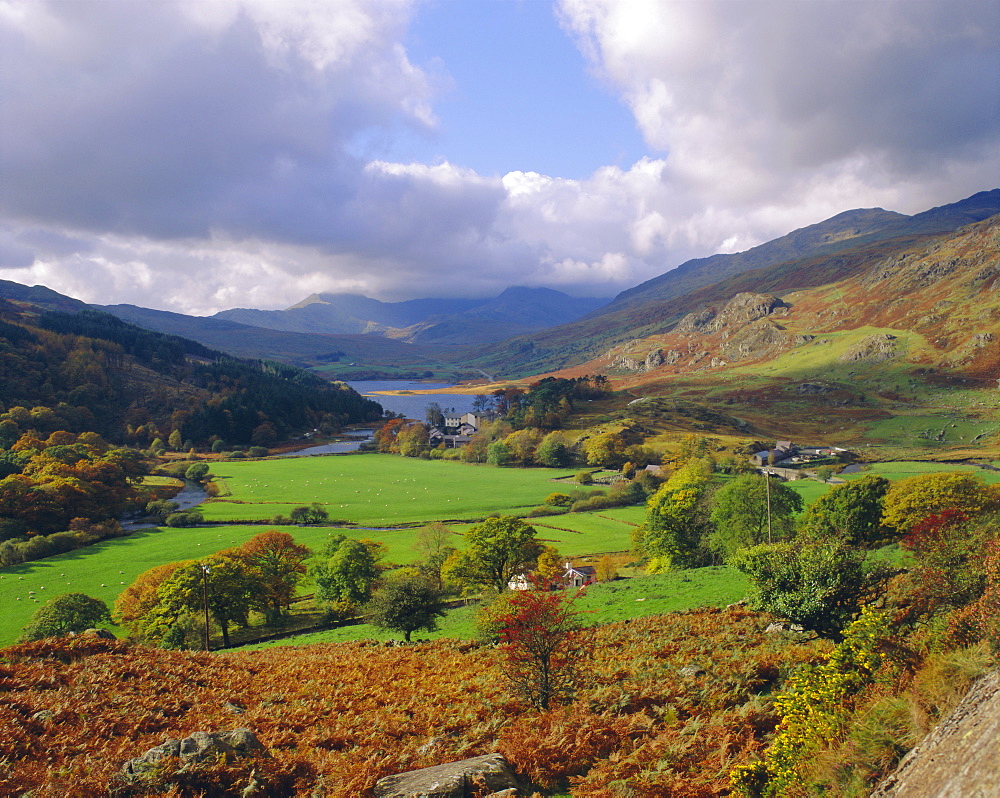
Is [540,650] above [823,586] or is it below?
below

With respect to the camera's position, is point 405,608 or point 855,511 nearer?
point 405,608

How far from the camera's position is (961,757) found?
614 centimetres

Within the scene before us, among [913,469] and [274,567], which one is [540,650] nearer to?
[274,567]

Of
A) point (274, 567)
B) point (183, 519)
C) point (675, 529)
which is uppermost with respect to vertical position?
point (274, 567)

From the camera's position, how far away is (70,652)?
19312 mm

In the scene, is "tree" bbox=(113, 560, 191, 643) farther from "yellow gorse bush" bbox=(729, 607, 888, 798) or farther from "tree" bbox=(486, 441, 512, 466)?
"tree" bbox=(486, 441, 512, 466)

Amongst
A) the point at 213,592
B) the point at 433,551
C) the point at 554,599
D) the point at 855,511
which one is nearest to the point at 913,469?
the point at 855,511

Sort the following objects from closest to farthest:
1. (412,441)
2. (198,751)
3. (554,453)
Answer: (198,751), (554,453), (412,441)

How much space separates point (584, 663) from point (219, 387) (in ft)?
627

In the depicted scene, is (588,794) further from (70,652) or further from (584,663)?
(70,652)

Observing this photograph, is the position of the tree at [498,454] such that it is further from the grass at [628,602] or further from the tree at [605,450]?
the grass at [628,602]

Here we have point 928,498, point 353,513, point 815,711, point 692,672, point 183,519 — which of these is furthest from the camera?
point 353,513

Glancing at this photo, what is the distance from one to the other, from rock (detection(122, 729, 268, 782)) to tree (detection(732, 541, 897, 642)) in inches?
625

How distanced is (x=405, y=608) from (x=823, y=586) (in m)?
21.4
